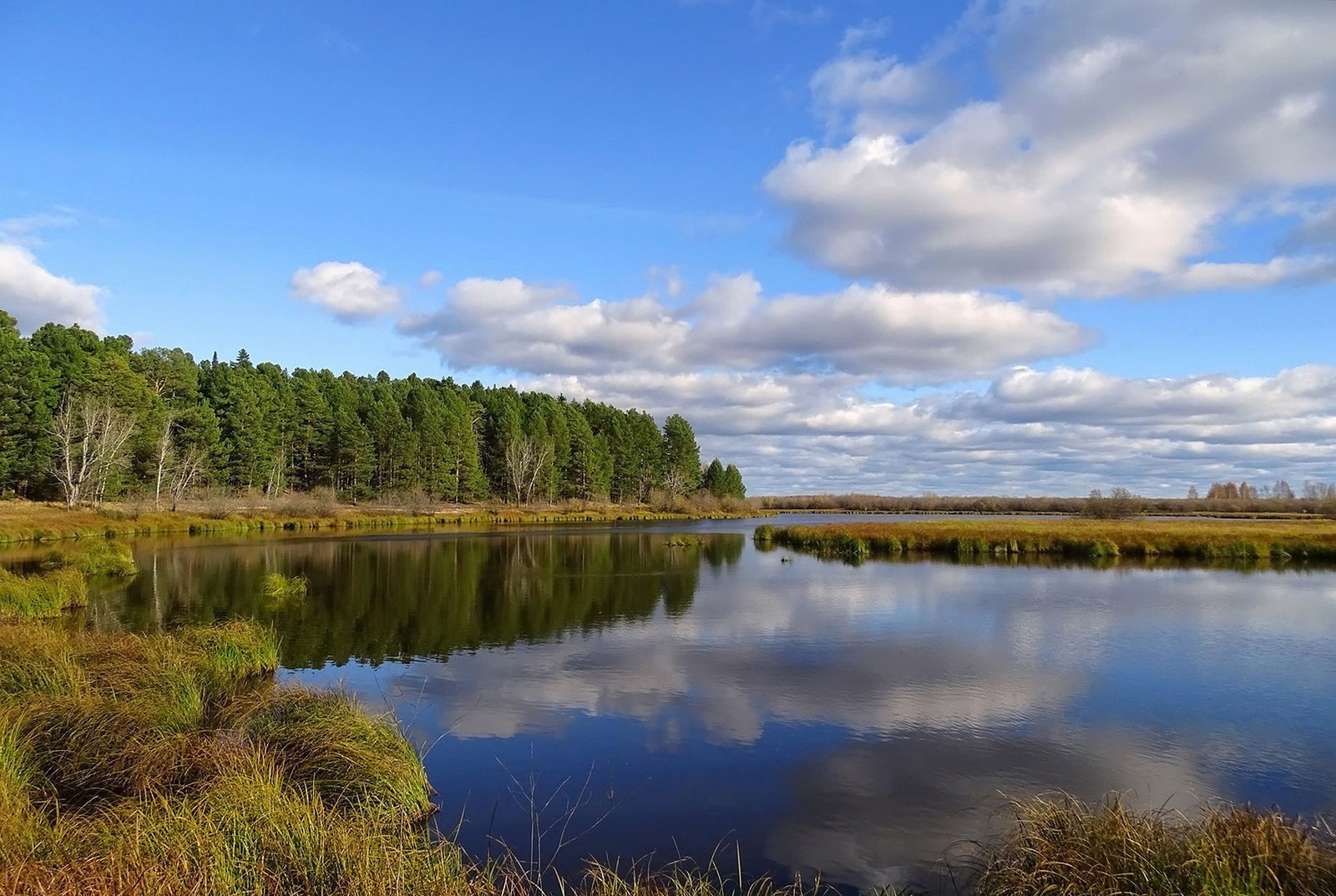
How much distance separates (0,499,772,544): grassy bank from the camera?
4662cm

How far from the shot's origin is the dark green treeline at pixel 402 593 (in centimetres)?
2044

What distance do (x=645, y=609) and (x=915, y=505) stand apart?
14023cm

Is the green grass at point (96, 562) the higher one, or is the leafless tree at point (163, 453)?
the leafless tree at point (163, 453)

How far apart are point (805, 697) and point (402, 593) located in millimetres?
18147

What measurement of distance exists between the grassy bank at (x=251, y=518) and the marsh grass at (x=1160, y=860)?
168 ft

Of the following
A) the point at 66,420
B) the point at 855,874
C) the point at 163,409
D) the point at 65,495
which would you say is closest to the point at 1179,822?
the point at 855,874

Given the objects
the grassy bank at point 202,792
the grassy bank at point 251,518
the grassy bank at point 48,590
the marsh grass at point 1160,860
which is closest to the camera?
the grassy bank at point 202,792

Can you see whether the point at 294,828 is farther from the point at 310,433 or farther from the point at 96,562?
the point at 310,433

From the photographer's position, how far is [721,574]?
3556 centimetres

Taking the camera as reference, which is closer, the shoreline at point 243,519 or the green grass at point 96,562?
the green grass at point 96,562

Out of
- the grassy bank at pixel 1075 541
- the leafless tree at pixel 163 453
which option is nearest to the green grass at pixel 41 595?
the grassy bank at pixel 1075 541

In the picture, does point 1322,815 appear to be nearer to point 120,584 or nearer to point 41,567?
point 120,584

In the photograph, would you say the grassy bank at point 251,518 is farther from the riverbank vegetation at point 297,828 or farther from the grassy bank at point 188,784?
the riverbank vegetation at point 297,828

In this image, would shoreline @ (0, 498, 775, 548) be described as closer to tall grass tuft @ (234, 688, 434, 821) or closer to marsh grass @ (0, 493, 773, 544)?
marsh grass @ (0, 493, 773, 544)
